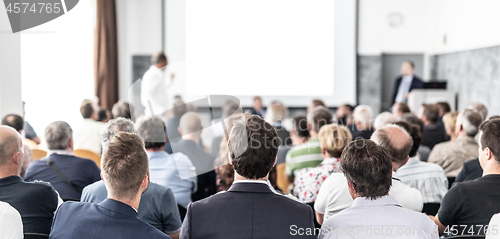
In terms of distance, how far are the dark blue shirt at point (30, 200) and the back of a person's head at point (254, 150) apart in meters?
0.88

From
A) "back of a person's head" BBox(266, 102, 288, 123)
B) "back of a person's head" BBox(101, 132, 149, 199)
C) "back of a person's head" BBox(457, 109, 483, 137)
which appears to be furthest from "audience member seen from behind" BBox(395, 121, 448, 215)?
"back of a person's head" BBox(266, 102, 288, 123)

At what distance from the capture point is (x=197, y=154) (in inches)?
119

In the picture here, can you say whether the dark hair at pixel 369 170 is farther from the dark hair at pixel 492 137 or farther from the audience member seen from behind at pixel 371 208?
the dark hair at pixel 492 137

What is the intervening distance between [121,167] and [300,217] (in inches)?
25.3

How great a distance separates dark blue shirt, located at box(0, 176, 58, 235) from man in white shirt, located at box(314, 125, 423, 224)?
1.24 metres

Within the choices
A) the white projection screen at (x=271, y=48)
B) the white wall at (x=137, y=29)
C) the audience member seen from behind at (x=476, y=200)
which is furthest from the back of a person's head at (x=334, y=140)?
the white wall at (x=137, y=29)

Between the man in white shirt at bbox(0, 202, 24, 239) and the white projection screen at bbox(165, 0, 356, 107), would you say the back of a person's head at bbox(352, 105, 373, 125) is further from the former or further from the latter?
the white projection screen at bbox(165, 0, 356, 107)

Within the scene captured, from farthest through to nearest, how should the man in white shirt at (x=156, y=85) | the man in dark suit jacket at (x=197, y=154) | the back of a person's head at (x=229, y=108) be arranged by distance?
the man in white shirt at (x=156, y=85) → the back of a person's head at (x=229, y=108) → the man in dark suit jacket at (x=197, y=154)

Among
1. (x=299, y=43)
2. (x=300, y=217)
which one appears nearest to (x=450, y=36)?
(x=299, y=43)

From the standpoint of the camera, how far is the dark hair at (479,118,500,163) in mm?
1886

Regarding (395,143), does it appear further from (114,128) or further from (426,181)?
(114,128)

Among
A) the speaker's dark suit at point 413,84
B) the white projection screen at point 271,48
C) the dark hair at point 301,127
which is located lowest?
the dark hair at point 301,127

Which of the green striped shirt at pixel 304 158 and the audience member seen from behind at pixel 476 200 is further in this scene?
the green striped shirt at pixel 304 158

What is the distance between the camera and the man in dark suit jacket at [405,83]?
25.8ft
